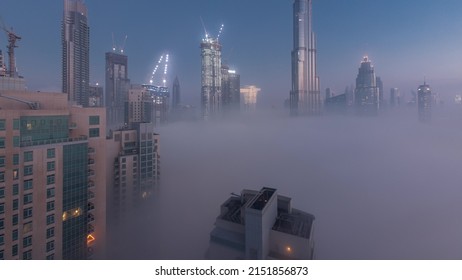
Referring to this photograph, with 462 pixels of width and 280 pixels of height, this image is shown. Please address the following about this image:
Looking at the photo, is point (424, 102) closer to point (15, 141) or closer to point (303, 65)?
point (303, 65)

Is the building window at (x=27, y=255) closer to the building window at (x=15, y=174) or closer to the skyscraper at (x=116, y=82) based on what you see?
the building window at (x=15, y=174)

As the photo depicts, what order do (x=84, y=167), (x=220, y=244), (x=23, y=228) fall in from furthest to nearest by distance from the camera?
(x=220, y=244) < (x=84, y=167) < (x=23, y=228)

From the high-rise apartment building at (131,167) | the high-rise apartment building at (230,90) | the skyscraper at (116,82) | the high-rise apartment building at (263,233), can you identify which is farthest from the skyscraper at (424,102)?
the skyscraper at (116,82)

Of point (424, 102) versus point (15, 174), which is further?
point (424, 102)

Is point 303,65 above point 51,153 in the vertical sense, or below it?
above

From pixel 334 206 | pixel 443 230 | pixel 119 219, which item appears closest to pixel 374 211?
pixel 334 206

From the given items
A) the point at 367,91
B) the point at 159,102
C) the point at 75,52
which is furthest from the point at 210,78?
the point at 367,91

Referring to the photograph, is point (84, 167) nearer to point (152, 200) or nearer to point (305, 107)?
point (152, 200)
